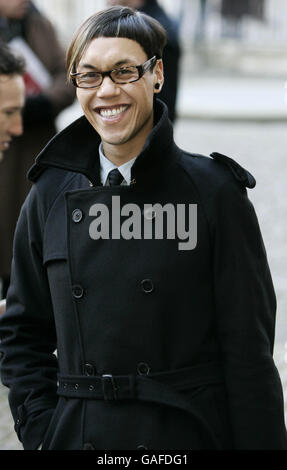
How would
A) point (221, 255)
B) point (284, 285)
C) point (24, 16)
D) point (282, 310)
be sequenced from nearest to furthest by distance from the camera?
point (221, 255)
point (24, 16)
point (282, 310)
point (284, 285)

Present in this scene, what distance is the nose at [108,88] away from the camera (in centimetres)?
233

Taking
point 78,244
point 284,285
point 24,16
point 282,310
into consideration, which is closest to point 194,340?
point 78,244

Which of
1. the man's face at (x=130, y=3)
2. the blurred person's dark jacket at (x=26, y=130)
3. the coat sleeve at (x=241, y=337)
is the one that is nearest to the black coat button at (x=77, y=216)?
the coat sleeve at (x=241, y=337)

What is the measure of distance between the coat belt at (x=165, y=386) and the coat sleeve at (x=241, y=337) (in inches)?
2.3

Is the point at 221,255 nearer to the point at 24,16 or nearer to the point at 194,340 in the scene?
the point at 194,340

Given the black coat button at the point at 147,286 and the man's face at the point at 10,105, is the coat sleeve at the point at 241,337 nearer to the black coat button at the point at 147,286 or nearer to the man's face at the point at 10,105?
the black coat button at the point at 147,286

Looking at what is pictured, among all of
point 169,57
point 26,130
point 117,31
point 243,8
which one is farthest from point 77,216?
point 243,8

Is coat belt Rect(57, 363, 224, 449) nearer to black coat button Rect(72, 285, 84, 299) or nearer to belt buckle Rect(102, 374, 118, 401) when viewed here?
belt buckle Rect(102, 374, 118, 401)

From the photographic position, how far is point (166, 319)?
2279mm

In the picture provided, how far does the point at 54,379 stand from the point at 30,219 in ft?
1.54

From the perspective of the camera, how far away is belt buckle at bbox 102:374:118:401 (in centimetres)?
229

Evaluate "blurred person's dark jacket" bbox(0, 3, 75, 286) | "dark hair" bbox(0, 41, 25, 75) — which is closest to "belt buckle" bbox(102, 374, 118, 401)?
"dark hair" bbox(0, 41, 25, 75)

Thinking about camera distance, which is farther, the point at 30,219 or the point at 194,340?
the point at 30,219
